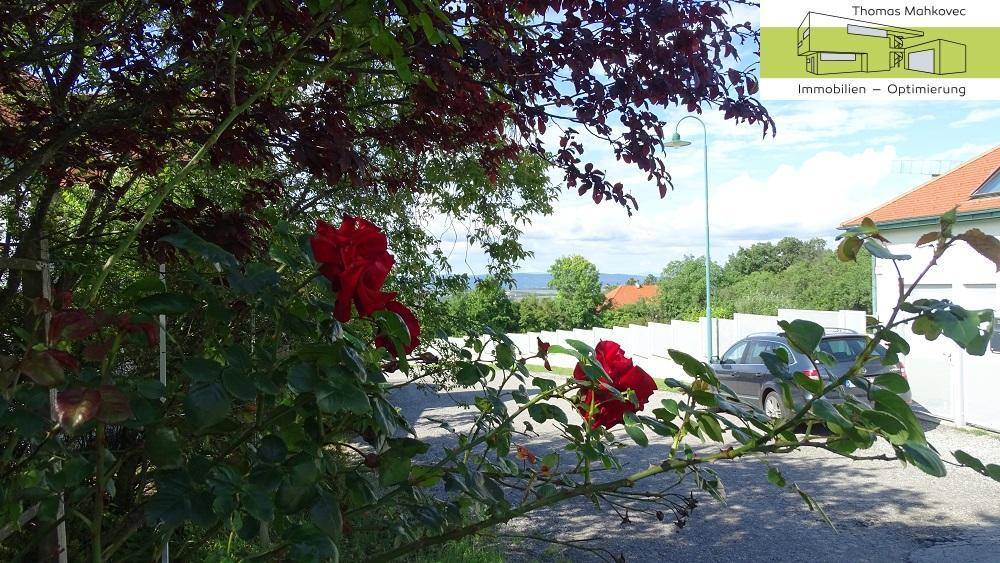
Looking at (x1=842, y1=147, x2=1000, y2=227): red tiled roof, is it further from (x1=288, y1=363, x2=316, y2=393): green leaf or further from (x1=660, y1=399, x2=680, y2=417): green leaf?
(x1=288, y1=363, x2=316, y2=393): green leaf

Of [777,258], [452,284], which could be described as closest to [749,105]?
[452,284]

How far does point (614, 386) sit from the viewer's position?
55.6 inches

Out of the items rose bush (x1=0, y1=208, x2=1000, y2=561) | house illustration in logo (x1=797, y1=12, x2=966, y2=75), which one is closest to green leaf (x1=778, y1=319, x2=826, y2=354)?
rose bush (x1=0, y1=208, x2=1000, y2=561)

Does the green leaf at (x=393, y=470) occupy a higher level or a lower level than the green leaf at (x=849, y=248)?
lower

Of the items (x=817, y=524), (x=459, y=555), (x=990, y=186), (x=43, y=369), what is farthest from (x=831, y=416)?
(x=990, y=186)

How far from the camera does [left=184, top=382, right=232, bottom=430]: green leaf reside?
95cm

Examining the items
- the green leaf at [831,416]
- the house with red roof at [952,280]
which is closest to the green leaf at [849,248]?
the green leaf at [831,416]

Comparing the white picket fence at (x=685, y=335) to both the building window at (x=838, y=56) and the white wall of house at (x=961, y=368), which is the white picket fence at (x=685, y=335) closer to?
the white wall of house at (x=961, y=368)

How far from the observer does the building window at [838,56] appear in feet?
33.9

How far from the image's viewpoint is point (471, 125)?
285cm

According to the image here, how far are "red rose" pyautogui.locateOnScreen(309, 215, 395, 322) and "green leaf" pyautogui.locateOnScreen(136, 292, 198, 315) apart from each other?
0.21 meters

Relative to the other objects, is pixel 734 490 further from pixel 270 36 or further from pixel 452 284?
pixel 270 36

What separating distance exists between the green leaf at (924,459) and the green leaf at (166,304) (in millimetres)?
1077

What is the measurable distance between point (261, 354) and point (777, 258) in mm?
51952
